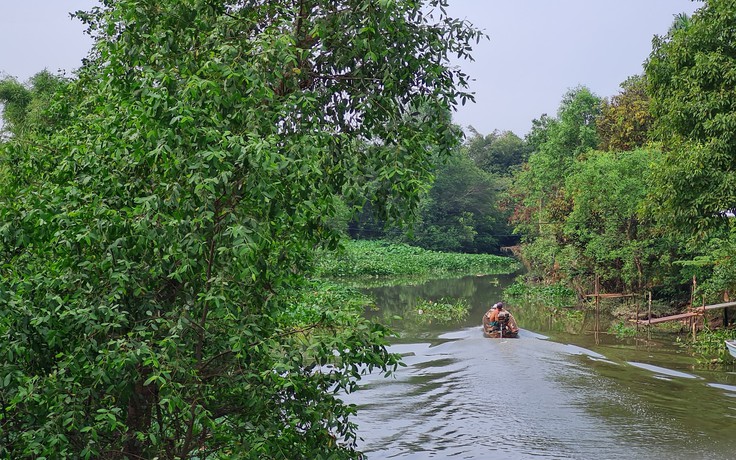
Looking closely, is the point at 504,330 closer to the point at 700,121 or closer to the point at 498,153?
the point at 700,121

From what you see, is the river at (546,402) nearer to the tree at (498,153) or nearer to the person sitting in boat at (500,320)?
the person sitting in boat at (500,320)

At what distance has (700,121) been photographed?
15.3 m

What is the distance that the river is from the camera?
11492 mm

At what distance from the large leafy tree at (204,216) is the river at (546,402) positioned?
629 centimetres

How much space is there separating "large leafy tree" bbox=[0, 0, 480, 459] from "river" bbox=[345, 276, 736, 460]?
629cm

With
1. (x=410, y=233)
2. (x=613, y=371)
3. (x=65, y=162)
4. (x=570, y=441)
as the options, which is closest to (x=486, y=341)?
(x=613, y=371)

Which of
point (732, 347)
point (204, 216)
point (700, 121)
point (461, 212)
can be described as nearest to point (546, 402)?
point (732, 347)

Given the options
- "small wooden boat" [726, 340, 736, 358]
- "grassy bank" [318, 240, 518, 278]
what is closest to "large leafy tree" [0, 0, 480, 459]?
"small wooden boat" [726, 340, 736, 358]

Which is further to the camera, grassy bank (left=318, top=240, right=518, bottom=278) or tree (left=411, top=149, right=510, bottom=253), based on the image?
tree (left=411, top=149, right=510, bottom=253)

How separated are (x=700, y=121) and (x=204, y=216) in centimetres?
1344

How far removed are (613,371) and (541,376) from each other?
2.02m

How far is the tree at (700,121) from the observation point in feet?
48.1

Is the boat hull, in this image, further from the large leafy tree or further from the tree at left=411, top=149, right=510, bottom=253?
the tree at left=411, top=149, right=510, bottom=253

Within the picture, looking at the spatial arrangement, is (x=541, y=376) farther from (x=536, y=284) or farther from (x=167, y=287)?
(x=536, y=284)
